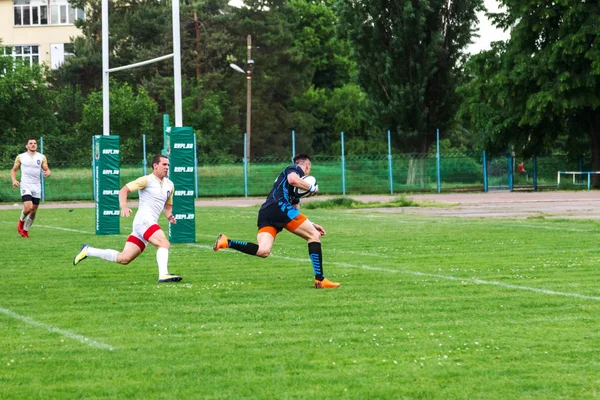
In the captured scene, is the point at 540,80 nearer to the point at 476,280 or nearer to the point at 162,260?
the point at 476,280

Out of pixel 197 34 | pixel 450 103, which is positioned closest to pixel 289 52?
pixel 197 34

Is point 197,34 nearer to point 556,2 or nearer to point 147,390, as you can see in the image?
point 556,2

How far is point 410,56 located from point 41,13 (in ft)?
115

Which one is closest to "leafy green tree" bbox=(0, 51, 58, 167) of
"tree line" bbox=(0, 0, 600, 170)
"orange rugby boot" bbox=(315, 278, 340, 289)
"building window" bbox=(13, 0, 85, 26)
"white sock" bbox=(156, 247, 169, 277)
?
"tree line" bbox=(0, 0, 600, 170)

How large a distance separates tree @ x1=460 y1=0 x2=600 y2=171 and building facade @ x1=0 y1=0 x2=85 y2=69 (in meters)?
38.7

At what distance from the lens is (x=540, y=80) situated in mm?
48250

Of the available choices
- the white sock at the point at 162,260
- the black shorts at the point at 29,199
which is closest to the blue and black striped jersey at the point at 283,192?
the white sock at the point at 162,260

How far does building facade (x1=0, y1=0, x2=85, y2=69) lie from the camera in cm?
8188

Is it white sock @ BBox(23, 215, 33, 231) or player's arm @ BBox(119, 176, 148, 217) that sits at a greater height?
player's arm @ BBox(119, 176, 148, 217)

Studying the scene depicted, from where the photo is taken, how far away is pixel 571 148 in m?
51.9

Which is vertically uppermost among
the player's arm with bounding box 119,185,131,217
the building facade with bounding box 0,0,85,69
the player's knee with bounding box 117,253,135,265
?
the building facade with bounding box 0,0,85,69

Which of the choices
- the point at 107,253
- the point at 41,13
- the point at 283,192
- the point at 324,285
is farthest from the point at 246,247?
the point at 41,13

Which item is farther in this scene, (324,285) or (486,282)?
(486,282)

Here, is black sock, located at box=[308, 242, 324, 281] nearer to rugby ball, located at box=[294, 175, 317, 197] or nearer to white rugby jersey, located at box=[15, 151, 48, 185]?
rugby ball, located at box=[294, 175, 317, 197]
